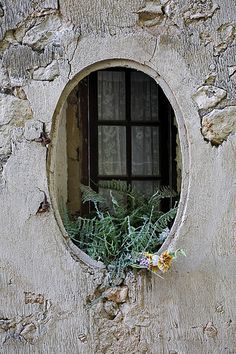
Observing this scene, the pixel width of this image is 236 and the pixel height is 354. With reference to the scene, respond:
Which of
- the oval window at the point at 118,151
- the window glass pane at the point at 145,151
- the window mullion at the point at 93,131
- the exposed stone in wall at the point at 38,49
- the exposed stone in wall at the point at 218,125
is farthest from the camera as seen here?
the window glass pane at the point at 145,151

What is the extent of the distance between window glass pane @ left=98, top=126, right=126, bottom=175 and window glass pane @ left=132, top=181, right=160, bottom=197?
0.33 ft

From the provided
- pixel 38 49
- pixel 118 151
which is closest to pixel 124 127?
pixel 118 151

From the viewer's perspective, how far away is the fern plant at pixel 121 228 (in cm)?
298

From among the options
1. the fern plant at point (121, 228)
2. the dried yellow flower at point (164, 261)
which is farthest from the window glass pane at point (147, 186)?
the dried yellow flower at point (164, 261)

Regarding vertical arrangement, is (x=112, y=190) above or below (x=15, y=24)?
below

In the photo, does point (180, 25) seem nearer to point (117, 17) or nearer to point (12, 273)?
point (117, 17)

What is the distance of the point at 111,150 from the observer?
3.46 meters

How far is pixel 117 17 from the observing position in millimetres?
3045

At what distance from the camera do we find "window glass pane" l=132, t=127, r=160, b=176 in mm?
3490

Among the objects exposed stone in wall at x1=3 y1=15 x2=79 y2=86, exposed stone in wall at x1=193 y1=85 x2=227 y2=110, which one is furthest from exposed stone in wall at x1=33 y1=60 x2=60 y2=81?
exposed stone in wall at x1=193 y1=85 x2=227 y2=110

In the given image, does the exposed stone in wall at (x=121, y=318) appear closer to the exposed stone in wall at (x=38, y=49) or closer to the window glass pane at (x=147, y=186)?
the window glass pane at (x=147, y=186)

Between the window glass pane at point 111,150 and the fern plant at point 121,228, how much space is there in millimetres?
228

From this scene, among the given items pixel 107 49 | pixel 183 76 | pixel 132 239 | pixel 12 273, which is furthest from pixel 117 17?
pixel 12 273

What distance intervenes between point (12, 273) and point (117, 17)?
135cm
